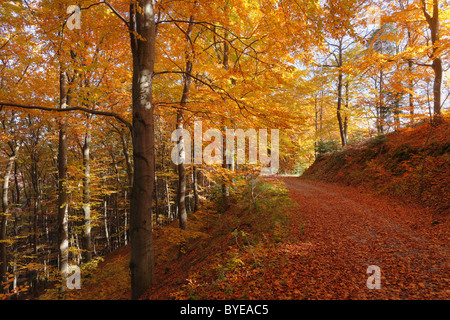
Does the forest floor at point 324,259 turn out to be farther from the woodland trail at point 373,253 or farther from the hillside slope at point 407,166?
the hillside slope at point 407,166

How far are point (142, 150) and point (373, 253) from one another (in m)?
5.16

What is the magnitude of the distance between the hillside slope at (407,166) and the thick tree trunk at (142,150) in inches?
339

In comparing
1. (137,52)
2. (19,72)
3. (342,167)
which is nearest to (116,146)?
(19,72)

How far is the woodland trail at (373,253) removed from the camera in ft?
9.38

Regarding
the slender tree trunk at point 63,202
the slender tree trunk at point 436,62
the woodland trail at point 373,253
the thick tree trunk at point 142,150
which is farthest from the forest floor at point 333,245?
the slender tree trunk at point 63,202

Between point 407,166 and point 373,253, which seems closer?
point 373,253

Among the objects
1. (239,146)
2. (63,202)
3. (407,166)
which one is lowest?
(63,202)

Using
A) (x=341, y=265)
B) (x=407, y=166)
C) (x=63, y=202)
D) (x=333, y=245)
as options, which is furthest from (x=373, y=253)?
(x=63, y=202)

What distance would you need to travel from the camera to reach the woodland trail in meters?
2.86

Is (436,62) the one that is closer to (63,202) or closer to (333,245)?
(333,245)

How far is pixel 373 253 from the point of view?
3906 millimetres

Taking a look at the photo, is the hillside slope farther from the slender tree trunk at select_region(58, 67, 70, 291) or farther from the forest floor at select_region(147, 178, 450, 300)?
the slender tree trunk at select_region(58, 67, 70, 291)

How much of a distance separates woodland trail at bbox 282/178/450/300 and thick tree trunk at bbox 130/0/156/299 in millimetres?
2855
